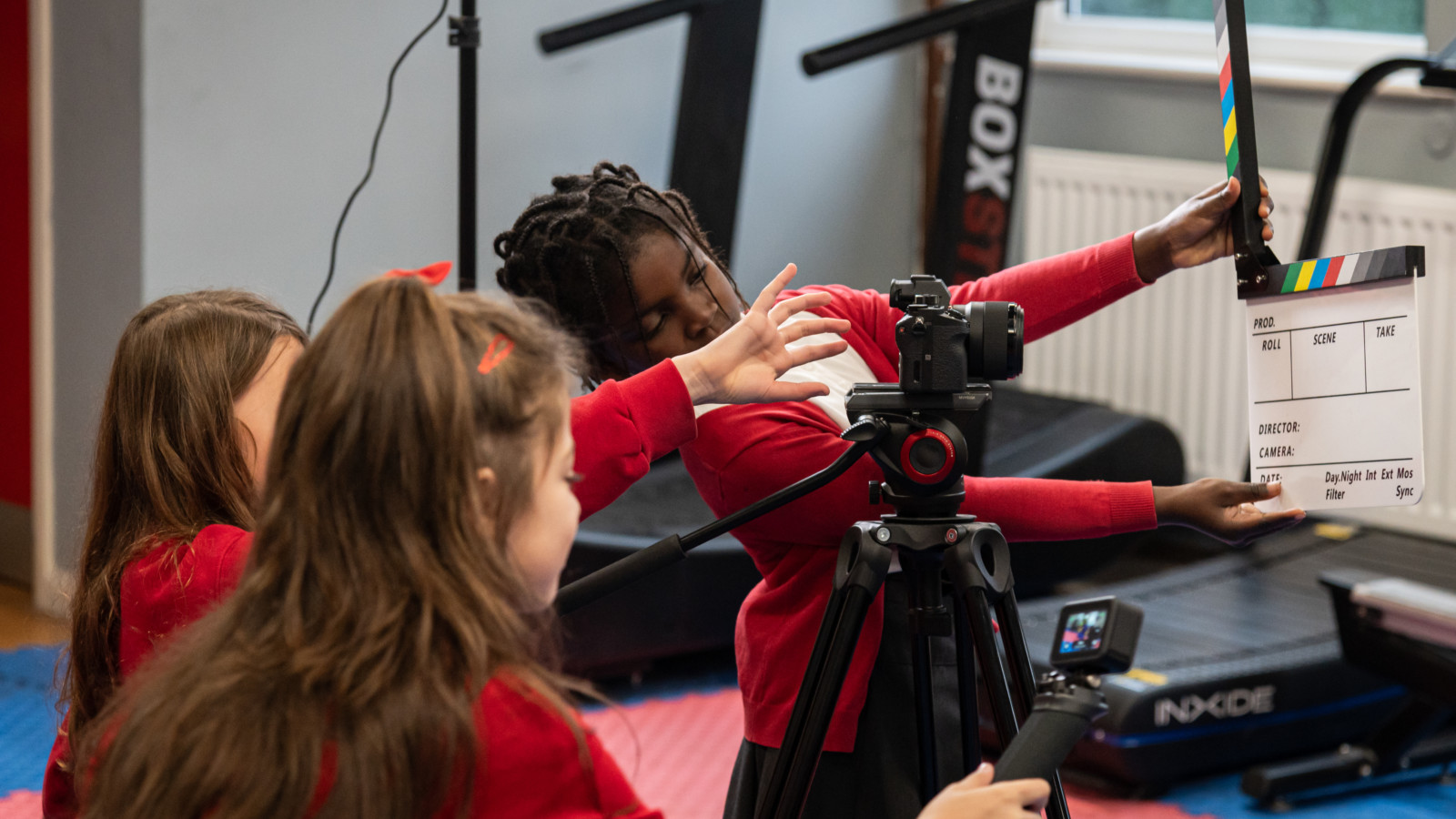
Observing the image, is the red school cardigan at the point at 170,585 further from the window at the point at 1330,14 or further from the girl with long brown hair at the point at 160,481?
the window at the point at 1330,14

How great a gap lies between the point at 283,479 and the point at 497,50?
2.74m

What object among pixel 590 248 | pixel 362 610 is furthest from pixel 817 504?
pixel 362 610

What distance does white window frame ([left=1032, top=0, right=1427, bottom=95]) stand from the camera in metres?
3.58

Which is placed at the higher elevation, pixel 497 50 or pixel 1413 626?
pixel 497 50

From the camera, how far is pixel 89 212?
317 centimetres

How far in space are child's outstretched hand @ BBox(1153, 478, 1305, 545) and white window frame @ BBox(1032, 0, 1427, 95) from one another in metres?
2.28

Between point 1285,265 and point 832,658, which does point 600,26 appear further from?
point 832,658

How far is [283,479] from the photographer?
36.4 inches

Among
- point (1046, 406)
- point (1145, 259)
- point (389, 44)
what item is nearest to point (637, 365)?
point (1145, 259)

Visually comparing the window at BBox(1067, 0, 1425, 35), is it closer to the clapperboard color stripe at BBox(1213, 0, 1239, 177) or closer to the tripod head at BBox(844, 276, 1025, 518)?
the clapperboard color stripe at BBox(1213, 0, 1239, 177)

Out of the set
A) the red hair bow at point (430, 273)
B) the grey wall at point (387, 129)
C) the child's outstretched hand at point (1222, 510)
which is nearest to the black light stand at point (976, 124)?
the grey wall at point (387, 129)

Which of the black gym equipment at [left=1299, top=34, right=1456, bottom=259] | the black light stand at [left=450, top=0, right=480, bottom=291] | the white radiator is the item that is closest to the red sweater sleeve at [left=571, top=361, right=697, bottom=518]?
the black light stand at [left=450, top=0, right=480, bottom=291]

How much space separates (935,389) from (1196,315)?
2.73 m

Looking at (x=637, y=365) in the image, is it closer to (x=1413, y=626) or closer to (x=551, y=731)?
(x=551, y=731)
